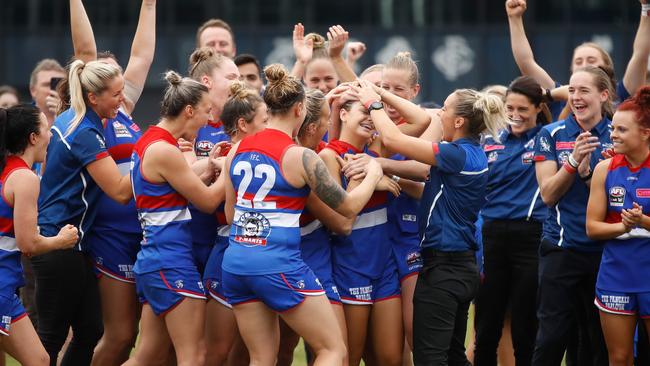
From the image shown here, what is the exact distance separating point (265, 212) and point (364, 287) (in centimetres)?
107

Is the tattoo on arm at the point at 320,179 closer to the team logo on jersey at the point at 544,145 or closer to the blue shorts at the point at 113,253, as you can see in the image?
the blue shorts at the point at 113,253

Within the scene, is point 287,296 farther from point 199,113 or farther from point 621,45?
point 621,45

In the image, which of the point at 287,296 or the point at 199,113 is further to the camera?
the point at 199,113

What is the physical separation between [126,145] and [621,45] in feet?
74.7

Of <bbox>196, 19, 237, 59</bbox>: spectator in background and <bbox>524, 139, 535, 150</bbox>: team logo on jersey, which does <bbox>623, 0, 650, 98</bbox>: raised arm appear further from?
<bbox>196, 19, 237, 59</bbox>: spectator in background

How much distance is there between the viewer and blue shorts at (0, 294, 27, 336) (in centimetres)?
691

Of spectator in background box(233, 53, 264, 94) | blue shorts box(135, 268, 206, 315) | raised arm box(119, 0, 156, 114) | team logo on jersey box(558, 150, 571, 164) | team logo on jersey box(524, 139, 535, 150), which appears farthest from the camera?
spectator in background box(233, 53, 264, 94)

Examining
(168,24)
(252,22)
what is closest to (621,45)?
(252,22)

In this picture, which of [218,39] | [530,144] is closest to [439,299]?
[530,144]

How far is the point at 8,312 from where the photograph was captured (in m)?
6.95

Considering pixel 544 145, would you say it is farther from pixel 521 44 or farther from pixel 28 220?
pixel 28 220

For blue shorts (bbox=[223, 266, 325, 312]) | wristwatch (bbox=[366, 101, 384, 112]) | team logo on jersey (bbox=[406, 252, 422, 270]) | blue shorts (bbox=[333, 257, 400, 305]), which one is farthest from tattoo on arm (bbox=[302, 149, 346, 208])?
team logo on jersey (bbox=[406, 252, 422, 270])

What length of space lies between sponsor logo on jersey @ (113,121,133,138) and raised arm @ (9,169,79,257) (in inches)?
35.3

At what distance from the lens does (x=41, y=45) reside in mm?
30406
